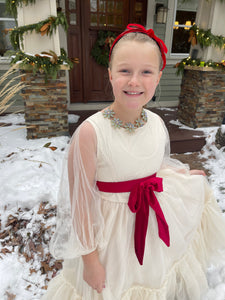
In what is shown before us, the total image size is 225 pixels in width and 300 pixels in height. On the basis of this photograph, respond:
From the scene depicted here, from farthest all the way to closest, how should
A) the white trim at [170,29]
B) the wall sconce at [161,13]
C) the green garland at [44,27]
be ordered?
the white trim at [170,29]
the wall sconce at [161,13]
the green garland at [44,27]

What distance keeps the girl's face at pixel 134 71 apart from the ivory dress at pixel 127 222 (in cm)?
17

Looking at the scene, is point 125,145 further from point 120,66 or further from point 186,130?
point 186,130

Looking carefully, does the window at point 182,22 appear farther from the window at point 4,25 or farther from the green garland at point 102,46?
the window at point 4,25

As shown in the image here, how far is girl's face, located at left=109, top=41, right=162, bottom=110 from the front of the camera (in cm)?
94

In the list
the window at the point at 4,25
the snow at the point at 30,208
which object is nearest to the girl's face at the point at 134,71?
the snow at the point at 30,208

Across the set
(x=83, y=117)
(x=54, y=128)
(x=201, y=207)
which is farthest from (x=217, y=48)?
(x=201, y=207)

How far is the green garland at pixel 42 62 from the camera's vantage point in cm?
343

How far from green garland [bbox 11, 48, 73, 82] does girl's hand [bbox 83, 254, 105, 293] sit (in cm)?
308

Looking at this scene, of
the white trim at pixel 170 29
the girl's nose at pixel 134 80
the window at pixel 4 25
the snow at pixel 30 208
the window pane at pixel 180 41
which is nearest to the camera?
the girl's nose at pixel 134 80

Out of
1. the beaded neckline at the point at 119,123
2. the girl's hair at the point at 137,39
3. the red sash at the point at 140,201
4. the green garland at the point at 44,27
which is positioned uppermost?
the green garland at the point at 44,27

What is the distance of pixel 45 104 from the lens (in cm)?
378

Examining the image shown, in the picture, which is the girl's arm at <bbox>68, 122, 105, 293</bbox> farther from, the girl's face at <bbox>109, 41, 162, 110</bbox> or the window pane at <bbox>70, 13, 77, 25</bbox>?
the window pane at <bbox>70, 13, 77, 25</bbox>

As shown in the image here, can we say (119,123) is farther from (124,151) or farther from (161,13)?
(161,13)

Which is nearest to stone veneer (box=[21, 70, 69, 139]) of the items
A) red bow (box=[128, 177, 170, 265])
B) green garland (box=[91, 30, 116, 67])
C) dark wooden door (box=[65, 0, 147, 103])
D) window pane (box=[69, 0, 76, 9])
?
dark wooden door (box=[65, 0, 147, 103])
